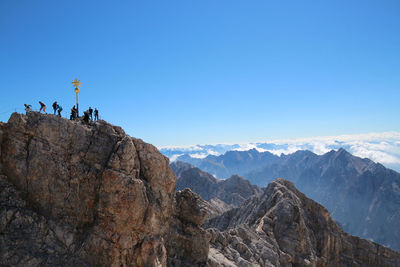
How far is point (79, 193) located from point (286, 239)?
166ft

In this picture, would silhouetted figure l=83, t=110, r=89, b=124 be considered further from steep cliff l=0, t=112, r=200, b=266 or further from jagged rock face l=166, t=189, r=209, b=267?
jagged rock face l=166, t=189, r=209, b=267

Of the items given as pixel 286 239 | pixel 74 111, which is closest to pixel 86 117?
pixel 74 111

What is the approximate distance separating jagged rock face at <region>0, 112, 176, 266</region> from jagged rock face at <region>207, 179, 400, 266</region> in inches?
752

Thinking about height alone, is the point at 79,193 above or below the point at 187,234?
above

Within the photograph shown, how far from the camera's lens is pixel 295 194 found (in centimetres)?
8206

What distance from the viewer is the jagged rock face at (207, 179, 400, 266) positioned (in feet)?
173

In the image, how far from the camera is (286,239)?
64.5 meters

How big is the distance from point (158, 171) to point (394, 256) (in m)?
81.3

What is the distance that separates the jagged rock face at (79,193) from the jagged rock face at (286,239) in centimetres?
1910

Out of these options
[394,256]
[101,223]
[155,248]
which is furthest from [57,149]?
[394,256]

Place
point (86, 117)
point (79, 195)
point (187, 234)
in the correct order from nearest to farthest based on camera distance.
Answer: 1. point (79, 195)
2. point (86, 117)
3. point (187, 234)

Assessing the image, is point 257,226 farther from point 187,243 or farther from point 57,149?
point 57,149

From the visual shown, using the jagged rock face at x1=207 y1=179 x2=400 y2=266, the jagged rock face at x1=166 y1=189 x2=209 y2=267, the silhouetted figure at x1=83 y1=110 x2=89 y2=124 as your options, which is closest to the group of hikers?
the silhouetted figure at x1=83 y1=110 x2=89 y2=124

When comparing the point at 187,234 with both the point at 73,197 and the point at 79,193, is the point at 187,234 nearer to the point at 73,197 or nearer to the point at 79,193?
the point at 79,193
